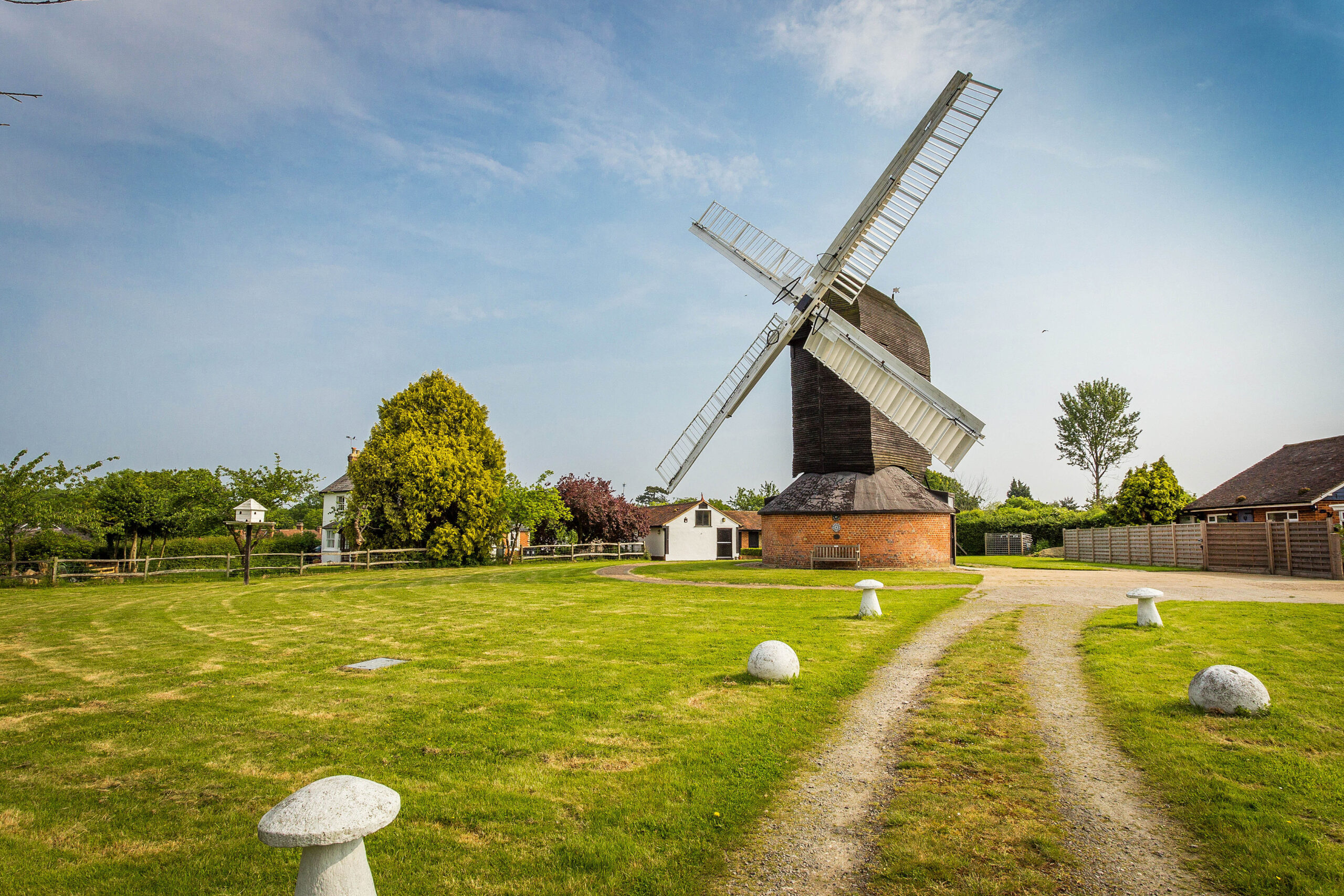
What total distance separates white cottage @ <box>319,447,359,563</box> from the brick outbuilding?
28.6 meters

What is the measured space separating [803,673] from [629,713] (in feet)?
8.08

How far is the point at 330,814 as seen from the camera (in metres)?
2.67

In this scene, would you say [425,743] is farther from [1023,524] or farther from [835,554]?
[1023,524]

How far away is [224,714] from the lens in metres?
6.07

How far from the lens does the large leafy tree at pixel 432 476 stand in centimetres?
2889

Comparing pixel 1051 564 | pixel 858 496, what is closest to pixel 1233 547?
pixel 1051 564

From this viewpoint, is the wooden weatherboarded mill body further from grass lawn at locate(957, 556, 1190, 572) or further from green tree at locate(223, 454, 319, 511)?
green tree at locate(223, 454, 319, 511)

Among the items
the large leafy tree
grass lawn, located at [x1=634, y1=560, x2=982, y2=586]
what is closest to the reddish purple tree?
the large leafy tree

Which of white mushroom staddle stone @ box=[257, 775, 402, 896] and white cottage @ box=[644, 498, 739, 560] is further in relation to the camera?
white cottage @ box=[644, 498, 739, 560]

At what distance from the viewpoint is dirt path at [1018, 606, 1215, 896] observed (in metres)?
3.47

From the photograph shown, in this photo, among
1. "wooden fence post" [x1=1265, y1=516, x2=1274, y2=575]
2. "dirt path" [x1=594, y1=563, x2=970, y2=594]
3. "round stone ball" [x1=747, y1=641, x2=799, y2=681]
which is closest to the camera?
"round stone ball" [x1=747, y1=641, x2=799, y2=681]

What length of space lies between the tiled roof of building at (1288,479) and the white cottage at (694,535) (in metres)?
24.2

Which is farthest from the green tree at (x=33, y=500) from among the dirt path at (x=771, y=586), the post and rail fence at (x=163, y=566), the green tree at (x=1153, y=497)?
the green tree at (x=1153, y=497)

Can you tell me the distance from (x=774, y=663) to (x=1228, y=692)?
4040 millimetres
